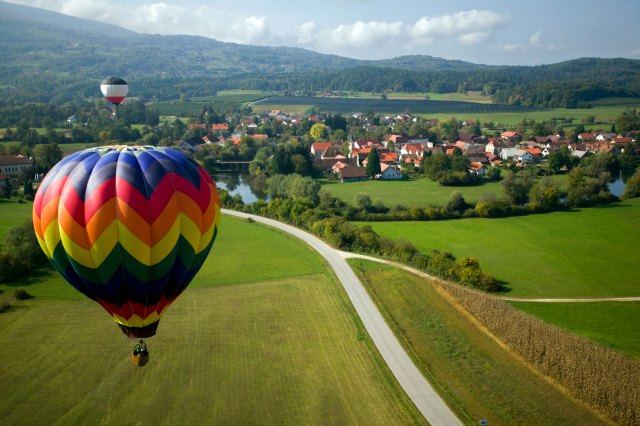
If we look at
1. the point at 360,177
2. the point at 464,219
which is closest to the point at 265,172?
the point at 360,177

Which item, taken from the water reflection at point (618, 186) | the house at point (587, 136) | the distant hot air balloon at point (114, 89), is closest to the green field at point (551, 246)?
the water reflection at point (618, 186)

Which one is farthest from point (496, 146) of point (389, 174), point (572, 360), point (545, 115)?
point (572, 360)

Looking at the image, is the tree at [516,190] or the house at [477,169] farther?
the house at [477,169]

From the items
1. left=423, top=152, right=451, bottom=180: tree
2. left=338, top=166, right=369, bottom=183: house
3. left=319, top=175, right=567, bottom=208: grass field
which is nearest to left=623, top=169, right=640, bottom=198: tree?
left=319, top=175, right=567, bottom=208: grass field

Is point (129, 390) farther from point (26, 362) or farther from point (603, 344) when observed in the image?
point (603, 344)

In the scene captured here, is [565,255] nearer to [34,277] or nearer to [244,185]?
[34,277]

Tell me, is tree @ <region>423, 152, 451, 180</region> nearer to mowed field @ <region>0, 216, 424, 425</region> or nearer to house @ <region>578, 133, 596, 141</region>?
mowed field @ <region>0, 216, 424, 425</region>

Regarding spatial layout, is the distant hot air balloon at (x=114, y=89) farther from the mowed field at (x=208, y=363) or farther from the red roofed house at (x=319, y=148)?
the red roofed house at (x=319, y=148)
